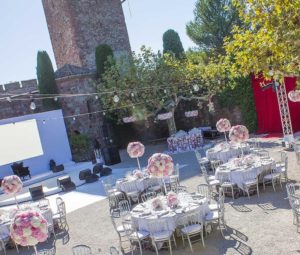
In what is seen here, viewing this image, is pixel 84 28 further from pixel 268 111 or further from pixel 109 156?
pixel 268 111

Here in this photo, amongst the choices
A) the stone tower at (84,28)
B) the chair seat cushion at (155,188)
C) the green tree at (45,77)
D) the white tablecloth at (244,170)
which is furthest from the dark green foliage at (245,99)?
the green tree at (45,77)

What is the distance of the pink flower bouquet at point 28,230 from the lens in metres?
6.04

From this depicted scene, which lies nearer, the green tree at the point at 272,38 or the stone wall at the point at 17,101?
the green tree at the point at 272,38

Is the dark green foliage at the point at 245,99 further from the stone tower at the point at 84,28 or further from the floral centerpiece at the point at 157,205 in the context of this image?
the floral centerpiece at the point at 157,205

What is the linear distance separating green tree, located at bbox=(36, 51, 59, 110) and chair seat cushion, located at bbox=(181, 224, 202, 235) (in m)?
17.2

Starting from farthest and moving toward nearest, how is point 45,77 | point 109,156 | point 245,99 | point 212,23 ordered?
point 212,23 → point 45,77 → point 245,99 → point 109,156

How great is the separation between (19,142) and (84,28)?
33.4 feet

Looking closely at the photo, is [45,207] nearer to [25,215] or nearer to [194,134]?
[25,215]

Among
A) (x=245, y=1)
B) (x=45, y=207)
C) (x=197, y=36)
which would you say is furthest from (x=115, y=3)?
(x=245, y=1)

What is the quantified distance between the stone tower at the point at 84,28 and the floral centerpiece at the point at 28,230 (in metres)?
20.7

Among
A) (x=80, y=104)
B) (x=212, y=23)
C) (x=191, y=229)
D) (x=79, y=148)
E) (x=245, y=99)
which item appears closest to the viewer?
(x=191, y=229)

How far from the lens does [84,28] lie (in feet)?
85.1

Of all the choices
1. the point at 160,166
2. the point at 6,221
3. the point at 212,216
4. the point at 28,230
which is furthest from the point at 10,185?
the point at 212,216

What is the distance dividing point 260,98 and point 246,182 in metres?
11.1
